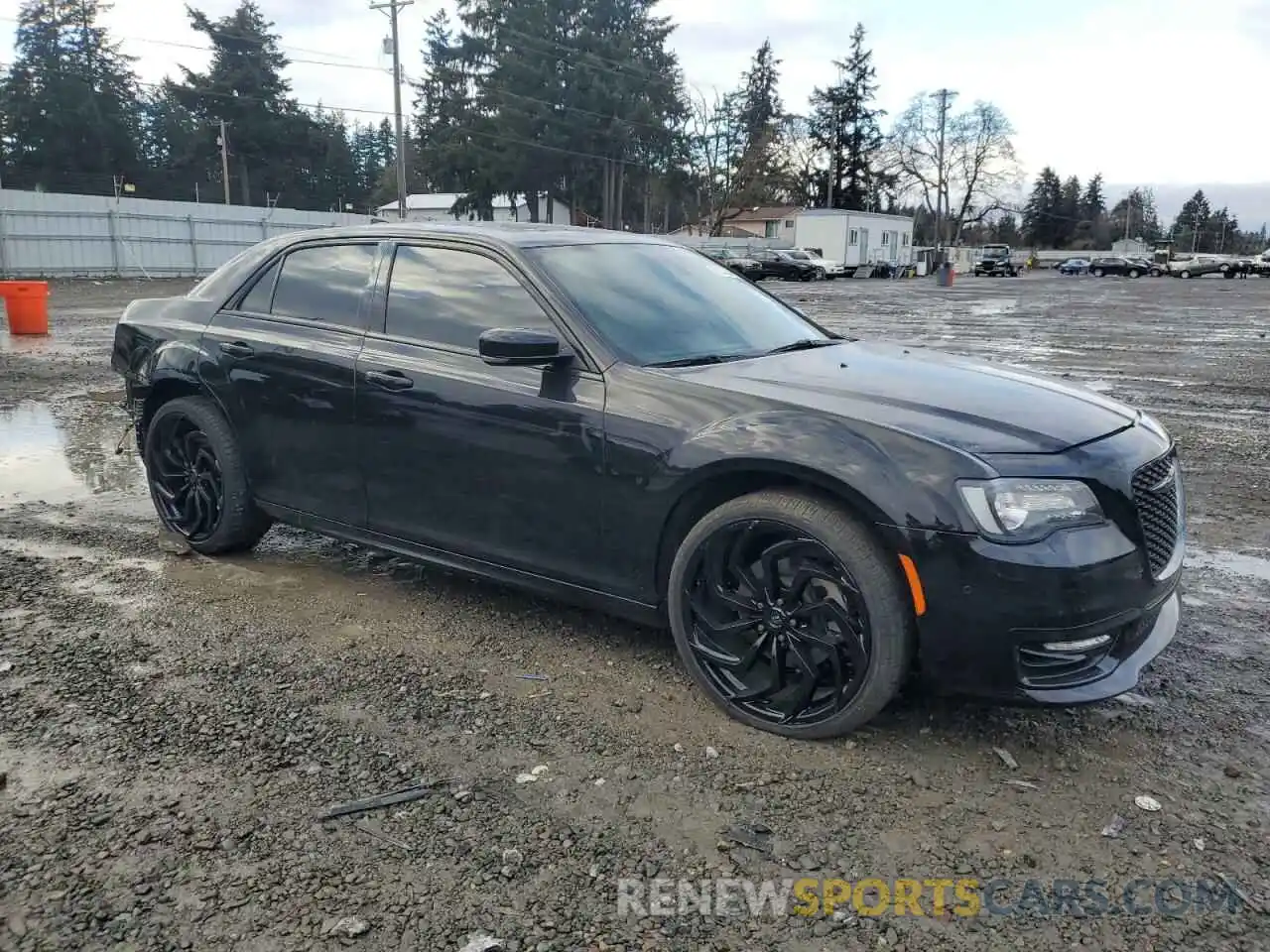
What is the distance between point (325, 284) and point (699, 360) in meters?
1.87

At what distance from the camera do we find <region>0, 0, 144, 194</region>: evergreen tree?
60000mm

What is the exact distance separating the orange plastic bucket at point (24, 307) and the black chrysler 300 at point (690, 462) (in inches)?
478

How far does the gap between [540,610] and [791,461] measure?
1.67 m

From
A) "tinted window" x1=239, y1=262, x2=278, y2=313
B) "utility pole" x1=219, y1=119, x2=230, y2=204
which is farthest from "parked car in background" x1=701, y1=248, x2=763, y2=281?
"tinted window" x1=239, y1=262, x2=278, y2=313

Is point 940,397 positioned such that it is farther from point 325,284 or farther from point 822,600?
point 325,284

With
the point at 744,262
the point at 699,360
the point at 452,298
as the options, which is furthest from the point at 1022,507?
the point at 744,262

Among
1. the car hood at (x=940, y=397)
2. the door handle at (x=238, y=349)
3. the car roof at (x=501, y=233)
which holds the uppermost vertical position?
the car roof at (x=501, y=233)

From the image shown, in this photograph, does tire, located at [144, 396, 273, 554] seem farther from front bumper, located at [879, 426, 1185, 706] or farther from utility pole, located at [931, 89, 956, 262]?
utility pole, located at [931, 89, 956, 262]

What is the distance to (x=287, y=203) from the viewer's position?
72750mm

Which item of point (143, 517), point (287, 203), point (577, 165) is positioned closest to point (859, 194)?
point (577, 165)

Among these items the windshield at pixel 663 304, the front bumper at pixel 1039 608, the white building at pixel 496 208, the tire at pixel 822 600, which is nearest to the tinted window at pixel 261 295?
the windshield at pixel 663 304

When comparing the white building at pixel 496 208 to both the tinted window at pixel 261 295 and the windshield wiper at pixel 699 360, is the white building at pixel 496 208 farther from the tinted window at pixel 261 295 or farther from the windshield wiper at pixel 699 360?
the windshield wiper at pixel 699 360

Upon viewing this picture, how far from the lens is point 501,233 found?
13.6 feet

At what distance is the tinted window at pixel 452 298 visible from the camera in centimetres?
392
